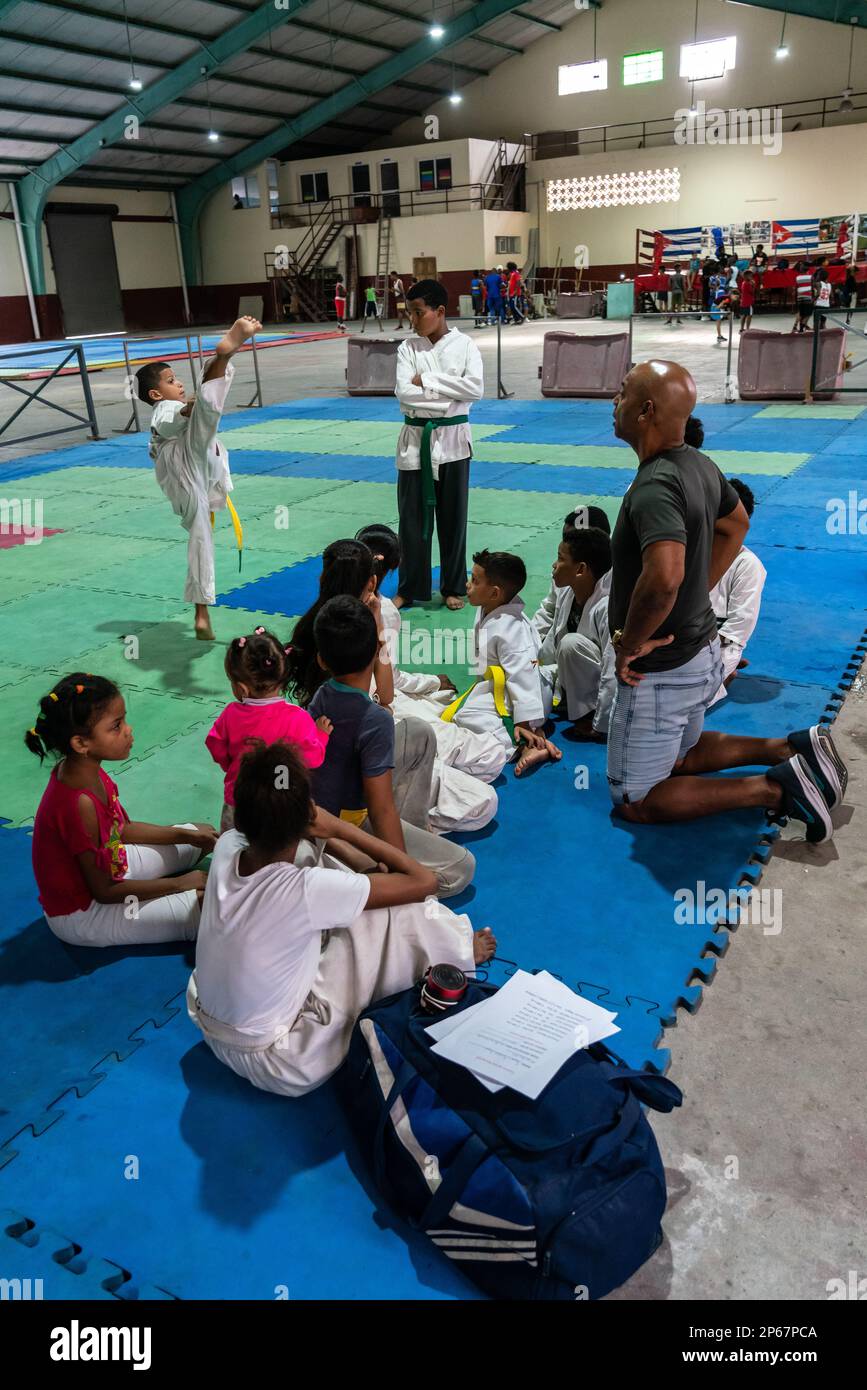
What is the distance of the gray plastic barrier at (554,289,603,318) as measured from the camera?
3108cm

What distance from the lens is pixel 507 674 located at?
181 inches

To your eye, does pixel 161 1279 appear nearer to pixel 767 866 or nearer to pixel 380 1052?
pixel 380 1052

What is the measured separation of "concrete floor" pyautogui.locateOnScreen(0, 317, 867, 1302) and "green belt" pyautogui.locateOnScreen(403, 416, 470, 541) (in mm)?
3554

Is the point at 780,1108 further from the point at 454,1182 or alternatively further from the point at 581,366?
the point at 581,366

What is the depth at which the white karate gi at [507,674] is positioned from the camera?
15.0 ft

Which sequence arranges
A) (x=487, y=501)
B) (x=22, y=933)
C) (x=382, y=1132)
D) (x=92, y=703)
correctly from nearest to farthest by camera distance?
(x=382, y=1132), (x=92, y=703), (x=22, y=933), (x=487, y=501)

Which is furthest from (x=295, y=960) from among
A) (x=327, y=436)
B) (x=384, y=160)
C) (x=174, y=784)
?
(x=384, y=160)

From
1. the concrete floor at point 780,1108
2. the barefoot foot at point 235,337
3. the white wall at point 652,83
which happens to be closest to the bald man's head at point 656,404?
the concrete floor at point 780,1108

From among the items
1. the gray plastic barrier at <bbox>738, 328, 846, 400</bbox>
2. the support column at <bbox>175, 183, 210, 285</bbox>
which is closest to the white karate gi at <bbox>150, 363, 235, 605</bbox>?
the gray plastic barrier at <bbox>738, 328, 846, 400</bbox>

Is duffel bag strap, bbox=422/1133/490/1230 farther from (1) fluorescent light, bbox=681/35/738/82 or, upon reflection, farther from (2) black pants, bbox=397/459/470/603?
(1) fluorescent light, bbox=681/35/738/82

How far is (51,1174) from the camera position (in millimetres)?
2641

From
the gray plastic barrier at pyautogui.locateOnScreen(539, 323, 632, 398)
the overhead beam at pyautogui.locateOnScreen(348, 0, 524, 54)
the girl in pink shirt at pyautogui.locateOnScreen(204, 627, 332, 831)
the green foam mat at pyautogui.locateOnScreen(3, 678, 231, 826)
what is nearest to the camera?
the girl in pink shirt at pyautogui.locateOnScreen(204, 627, 332, 831)

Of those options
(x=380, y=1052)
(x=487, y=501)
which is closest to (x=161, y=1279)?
(x=380, y=1052)
